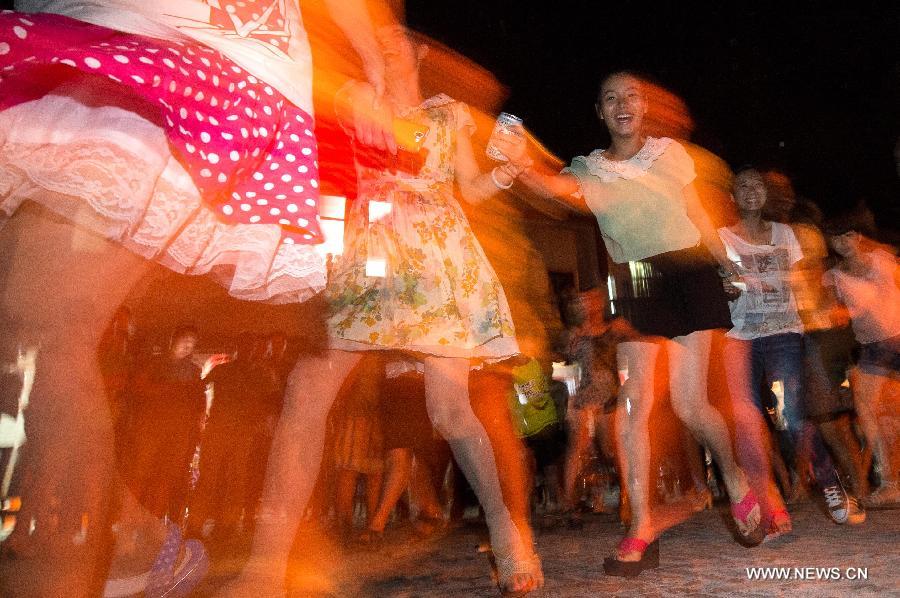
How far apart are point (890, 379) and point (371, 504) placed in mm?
3575

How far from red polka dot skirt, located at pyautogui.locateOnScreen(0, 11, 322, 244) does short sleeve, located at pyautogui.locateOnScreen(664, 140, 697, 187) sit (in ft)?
5.84

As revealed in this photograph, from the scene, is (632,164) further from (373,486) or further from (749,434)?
(373,486)

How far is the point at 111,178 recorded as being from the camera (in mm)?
887

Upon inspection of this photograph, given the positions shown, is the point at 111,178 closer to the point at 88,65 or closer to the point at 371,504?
the point at 88,65

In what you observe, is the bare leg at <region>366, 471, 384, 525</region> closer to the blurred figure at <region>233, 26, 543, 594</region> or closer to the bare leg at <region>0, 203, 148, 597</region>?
the blurred figure at <region>233, 26, 543, 594</region>

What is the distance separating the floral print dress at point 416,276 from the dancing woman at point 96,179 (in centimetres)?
78

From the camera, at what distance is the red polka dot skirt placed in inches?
31.7

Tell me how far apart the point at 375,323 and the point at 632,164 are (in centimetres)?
134

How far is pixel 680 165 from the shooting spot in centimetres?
246

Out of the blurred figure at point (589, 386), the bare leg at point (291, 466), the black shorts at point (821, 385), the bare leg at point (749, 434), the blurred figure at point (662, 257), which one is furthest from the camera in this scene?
the blurred figure at point (589, 386)

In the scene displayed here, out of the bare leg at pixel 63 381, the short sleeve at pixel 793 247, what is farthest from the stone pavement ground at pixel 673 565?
the short sleeve at pixel 793 247

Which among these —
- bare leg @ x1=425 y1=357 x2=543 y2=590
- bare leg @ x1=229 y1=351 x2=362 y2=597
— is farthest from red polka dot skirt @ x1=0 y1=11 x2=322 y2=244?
bare leg @ x1=425 y1=357 x2=543 y2=590

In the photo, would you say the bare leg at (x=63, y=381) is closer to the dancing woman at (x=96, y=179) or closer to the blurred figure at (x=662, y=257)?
the dancing woman at (x=96, y=179)

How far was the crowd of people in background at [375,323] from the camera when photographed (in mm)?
866
